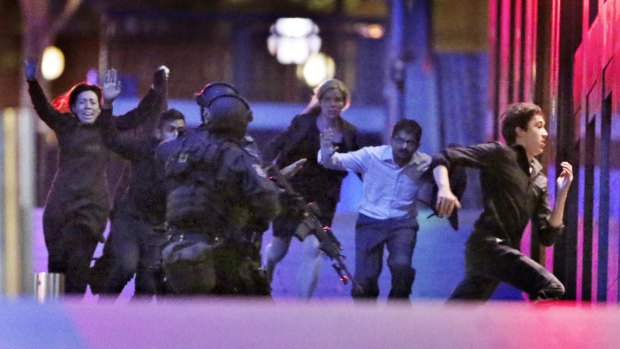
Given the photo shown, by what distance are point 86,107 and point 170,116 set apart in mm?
416

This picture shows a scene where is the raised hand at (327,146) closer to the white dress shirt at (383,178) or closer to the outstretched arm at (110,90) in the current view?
the white dress shirt at (383,178)

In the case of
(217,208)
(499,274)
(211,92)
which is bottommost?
(499,274)

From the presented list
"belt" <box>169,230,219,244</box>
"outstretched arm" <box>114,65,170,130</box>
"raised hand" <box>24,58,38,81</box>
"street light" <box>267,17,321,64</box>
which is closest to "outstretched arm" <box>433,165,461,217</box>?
"belt" <box>169,230,219,244</box>

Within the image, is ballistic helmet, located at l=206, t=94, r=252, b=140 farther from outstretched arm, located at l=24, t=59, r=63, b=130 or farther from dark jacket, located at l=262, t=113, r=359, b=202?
outstretched arm, located at l=24, t=59, r=63, b=130

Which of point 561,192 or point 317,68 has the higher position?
point 317,68

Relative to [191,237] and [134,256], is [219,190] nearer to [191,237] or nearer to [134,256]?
[191,237]

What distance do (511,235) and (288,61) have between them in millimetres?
12803

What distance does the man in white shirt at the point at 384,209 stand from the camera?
223 inches

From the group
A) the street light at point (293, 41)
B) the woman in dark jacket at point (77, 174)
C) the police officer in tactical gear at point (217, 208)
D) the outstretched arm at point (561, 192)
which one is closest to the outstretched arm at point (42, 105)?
the woman in dark jacket at point (77, 174)

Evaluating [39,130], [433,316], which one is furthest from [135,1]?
[433,316]

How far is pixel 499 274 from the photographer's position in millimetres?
5625

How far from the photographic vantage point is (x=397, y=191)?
18.7ft

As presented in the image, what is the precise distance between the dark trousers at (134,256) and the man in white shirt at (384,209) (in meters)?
0.84

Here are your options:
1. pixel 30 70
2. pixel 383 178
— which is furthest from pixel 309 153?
pixel 30 70
